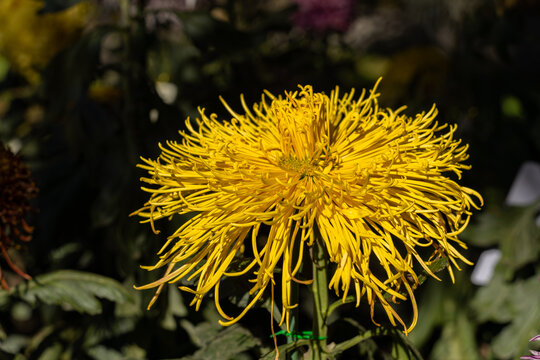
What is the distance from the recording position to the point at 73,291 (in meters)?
0.96

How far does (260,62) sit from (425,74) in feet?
2.28

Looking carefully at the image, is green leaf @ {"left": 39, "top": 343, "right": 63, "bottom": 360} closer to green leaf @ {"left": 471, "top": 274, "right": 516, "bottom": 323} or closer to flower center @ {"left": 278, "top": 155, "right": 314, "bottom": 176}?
flower center @ {"left": 278, "top": 155, "right": 314, "bottom": 176}

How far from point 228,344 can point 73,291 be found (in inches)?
13.4

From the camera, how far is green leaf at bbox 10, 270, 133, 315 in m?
0.94

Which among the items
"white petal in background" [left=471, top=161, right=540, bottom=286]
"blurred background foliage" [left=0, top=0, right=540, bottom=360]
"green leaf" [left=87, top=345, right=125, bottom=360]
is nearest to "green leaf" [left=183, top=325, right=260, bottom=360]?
"blurred background foliage" [left=0, top=0, right=540, bottom=360]

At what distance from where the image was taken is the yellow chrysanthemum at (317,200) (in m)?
0.64

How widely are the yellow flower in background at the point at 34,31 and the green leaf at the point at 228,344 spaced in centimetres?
105

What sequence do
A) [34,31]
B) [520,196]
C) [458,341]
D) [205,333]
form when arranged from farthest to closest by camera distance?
[520,196], [458,341], [34,31], [205,333]

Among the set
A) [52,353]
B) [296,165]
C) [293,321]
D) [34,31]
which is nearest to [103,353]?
[52,353]

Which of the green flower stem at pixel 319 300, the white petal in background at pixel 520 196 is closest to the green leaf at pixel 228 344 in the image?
the green flower stem at pixel 319 300

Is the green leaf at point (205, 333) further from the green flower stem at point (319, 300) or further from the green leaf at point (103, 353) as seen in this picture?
the green leaf at point (103, 353)

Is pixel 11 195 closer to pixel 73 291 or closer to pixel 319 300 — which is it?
pixel 73 291

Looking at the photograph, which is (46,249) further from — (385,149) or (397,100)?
(397,100)

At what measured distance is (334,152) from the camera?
0.75 metres
